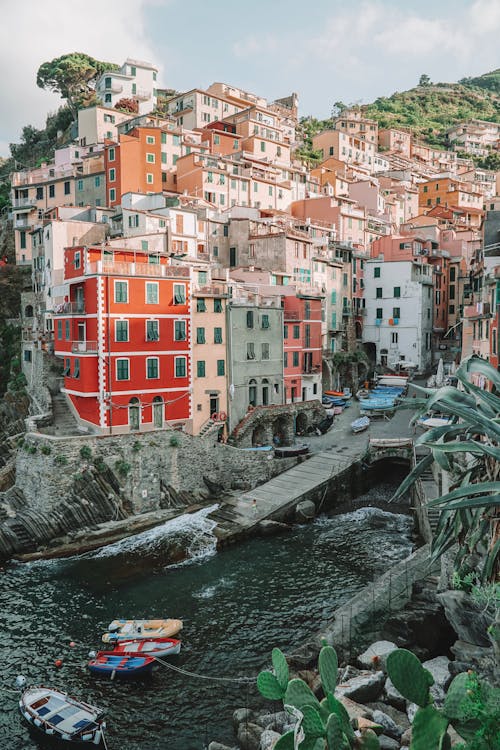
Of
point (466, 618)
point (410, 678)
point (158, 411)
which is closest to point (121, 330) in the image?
point (158, 411)

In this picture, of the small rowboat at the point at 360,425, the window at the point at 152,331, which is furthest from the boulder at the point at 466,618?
the small rowboat at the point at 360,425

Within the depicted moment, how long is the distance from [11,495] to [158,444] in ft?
31.4

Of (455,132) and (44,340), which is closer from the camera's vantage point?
(44,340)

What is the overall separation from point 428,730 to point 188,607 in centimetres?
1883

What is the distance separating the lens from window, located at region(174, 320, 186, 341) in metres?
41.1

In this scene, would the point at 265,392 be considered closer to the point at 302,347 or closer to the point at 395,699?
the point at 302,347

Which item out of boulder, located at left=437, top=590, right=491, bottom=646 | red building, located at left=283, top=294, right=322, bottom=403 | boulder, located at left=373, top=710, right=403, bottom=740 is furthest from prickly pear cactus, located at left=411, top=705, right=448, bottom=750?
red building, located at left=283, top=294, right=322, bottom=403

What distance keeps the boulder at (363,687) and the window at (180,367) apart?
26638mm

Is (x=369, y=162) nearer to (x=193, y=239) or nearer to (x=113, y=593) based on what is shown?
(x=193, y=239)

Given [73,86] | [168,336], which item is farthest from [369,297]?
[73,86]

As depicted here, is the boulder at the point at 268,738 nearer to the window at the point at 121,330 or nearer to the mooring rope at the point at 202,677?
the mooring rope at the point at 202,677

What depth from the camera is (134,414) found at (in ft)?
128

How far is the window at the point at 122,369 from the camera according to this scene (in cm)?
3816

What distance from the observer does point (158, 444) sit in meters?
37.8
